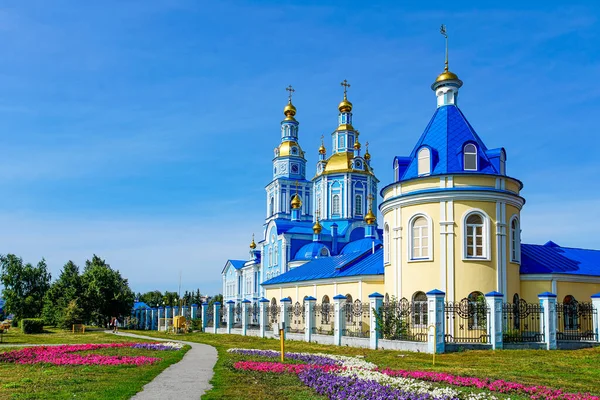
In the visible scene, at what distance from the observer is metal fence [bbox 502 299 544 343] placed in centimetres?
2102

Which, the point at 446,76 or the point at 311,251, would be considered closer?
the point at 446,76

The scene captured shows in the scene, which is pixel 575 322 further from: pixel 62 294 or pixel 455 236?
pixel 62 294

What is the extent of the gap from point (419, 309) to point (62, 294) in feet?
108

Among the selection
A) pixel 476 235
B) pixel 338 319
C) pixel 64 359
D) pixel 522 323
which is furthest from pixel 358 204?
pixel 64 359

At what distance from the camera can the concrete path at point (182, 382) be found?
10.2 metres

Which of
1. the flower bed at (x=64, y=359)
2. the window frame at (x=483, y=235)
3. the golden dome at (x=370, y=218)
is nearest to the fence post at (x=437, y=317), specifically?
the window frame at (x=483, y=235)

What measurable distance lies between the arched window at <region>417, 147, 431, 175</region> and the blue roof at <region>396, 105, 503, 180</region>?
16 cm

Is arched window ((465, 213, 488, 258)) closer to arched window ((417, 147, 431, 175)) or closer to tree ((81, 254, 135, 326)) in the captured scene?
arched window ((417, 147, 431, 175))

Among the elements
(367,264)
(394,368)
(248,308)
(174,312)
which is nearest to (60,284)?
(174,312)

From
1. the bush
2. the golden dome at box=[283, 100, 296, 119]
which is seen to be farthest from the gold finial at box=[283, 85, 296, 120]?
the bush

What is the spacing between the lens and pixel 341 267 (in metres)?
32.5

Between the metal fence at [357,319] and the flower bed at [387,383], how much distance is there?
8316 millimetres

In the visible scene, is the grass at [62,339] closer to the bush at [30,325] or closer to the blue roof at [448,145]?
the bush at [30,325]

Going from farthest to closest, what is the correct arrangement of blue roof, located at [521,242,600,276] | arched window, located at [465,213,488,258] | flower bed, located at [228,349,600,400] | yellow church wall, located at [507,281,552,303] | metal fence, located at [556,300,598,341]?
blue roof, located at [521,242,600,276] < yellow church wall, located at [507,281,552,303] < arched window, located at [465,213,488,258] < metal fence, located at [556,300,598,341] < flower bed, located at [228,349,600,400]
